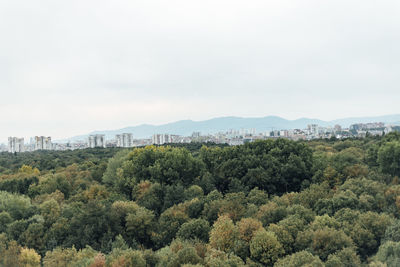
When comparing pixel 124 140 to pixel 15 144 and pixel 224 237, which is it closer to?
pixel 15 144

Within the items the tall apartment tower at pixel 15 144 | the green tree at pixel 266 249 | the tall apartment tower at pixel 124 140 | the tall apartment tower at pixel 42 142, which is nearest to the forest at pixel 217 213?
the green tree at pixel 266 249

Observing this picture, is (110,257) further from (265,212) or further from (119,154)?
(119,154)

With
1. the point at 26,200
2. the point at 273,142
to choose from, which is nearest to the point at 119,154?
the point at 26,200

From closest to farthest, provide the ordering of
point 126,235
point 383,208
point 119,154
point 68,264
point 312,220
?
1. point 68,264
2. point 312,220
3. point 383,208
4. point 126,235
5. point 119,154

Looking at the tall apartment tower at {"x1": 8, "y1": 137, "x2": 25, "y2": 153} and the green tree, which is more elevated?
the tall apartment tower at {"x1": 8, "y1": 137, "x2": 25, "y2": 153}

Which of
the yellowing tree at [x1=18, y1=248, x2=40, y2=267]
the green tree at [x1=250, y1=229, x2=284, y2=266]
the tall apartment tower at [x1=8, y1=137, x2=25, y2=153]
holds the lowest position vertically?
the yellowing tree at [x1=18, y1=248, x2=40, y2=267]

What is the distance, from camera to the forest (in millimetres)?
18062

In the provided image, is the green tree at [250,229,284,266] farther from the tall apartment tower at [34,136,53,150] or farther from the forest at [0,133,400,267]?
the tall apartment tower at [34,136,53,150]

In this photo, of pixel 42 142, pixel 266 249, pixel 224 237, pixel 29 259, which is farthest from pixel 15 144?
pixel 266 249

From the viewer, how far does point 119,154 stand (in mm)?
44125

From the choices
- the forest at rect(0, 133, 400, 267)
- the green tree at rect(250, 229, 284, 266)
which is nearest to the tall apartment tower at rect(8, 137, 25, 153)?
the forest at rect(0, 133, 400, 267)

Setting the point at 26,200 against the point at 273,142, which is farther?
the point at 273,142

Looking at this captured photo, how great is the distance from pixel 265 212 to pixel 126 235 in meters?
9.92

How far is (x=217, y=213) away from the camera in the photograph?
25.1 m
